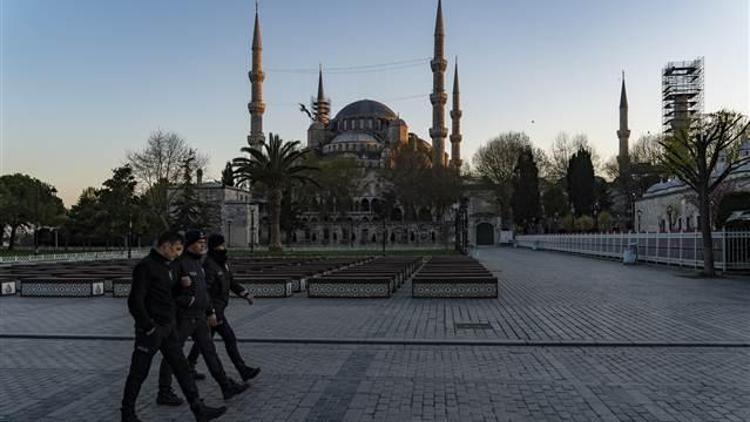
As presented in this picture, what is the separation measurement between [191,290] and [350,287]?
965 cm

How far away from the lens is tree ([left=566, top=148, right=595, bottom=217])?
64.3 m

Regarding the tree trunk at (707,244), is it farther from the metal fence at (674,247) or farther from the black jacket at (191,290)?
the black jacket at (191,290)

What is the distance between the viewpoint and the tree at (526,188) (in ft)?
219

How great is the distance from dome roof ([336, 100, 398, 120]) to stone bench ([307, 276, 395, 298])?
103835 millimetres

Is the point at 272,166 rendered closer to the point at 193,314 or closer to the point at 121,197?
the point at 121,197

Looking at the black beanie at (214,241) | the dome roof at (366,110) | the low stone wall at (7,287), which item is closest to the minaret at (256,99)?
the dome roof at (366,110)

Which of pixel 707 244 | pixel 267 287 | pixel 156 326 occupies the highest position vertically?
pixel 707 244

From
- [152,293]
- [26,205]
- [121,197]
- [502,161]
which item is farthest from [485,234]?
[152,293]

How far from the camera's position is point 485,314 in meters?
12.0

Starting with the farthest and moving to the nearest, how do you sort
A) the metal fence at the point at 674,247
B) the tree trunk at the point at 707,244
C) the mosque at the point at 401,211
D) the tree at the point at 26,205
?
1. the mosque at the point at 401,211
2. the tree at the point at 26,205
3. the metal fence at the point at 674,247
4. the tree trunk at the point at 707,244

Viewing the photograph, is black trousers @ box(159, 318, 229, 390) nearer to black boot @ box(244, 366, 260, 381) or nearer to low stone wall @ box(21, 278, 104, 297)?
black boot @ box(244, 366, 260, 381)

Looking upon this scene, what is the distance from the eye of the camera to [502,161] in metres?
72.0

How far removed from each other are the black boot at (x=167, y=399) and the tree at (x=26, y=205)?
4553 cm

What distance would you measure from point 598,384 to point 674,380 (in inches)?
35.8
